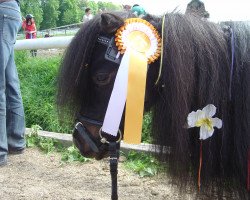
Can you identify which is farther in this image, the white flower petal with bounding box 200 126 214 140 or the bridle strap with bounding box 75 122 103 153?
the bridle strap with bounding box 75 122 103 153

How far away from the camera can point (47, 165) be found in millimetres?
3375

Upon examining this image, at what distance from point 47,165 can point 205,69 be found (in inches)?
78.7

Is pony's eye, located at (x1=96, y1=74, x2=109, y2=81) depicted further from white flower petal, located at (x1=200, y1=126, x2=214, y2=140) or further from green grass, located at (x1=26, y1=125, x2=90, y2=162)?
green grass, located at (x1=26, y1=125, x2=90, y2=162)

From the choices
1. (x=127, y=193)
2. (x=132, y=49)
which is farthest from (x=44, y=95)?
(x=132, y=49)

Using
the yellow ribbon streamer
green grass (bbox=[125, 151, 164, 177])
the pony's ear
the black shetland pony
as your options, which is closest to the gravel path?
green grass (bbox=[125, 151, 164, 177])

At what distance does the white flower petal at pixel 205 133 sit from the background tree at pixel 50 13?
4836 cm

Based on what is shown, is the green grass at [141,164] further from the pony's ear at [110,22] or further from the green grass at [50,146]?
the pony's ear at [110,22]

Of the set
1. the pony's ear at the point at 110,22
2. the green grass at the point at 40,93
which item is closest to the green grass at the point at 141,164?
the green grass at the point at 40,93

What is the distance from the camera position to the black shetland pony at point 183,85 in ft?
5.93

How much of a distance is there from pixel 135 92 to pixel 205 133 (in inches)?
15.2

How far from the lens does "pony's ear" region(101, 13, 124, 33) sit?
1.80m

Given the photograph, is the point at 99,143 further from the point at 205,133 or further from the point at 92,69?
the point at 205,133

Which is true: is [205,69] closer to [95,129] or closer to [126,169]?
[95,129]

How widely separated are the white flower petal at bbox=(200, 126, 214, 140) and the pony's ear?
0.62 m
